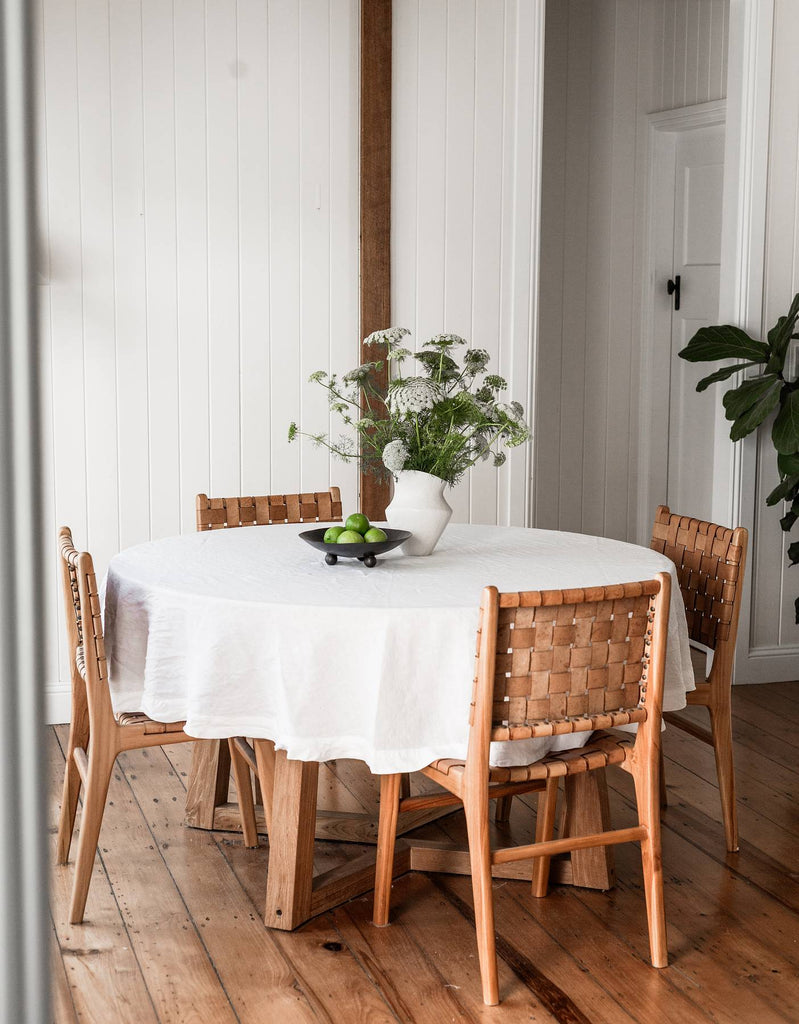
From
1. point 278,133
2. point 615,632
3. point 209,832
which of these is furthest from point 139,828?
point 278,133

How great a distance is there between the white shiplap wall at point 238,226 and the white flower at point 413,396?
1575 millimetres

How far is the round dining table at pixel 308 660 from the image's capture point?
2283mm

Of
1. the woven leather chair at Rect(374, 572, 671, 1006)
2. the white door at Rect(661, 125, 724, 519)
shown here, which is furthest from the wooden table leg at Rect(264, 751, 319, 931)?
the white door at Rect(661, 125, 724, 519)

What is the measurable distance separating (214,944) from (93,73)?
→ 2.99m

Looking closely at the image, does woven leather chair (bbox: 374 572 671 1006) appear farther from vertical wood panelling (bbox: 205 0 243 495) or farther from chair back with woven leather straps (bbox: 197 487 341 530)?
vertical wood panelling (bbox: 205 0 243 495)

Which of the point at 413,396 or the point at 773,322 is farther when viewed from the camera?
the point at 773,322

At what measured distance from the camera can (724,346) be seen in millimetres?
4211

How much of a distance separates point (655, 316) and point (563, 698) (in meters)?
3.82

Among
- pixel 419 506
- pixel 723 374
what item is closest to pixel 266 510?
pixel 419 506

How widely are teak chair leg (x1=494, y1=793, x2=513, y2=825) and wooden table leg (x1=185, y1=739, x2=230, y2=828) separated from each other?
0.78 metres

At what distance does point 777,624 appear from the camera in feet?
15.2

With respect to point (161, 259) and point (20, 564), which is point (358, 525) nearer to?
point (161, 259)

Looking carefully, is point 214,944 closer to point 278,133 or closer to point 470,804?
point 470,804

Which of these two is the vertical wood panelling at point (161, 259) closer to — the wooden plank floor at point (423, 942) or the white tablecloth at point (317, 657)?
the wooden plank floor at point (423, 942)
